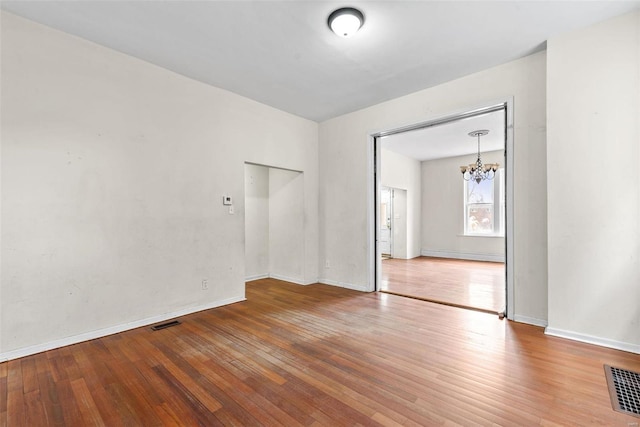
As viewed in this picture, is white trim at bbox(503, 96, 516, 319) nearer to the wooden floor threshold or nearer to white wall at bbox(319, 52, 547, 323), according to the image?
white wall at bbox(319, 52, 547, 323)

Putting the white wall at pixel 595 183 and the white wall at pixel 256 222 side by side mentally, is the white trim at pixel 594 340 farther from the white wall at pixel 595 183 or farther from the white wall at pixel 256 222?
the white wall at pixel 256 222

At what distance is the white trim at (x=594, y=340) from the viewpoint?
253 cm

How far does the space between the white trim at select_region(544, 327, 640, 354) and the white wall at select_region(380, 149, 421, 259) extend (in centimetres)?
511

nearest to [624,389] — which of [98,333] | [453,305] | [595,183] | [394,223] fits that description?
[595,183]

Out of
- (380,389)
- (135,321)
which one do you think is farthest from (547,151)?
(135,321)

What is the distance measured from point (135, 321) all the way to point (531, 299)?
443cm

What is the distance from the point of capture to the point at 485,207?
7.98 metres

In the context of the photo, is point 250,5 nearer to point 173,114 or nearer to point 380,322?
point 173,114

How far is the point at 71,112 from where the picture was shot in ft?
9.24

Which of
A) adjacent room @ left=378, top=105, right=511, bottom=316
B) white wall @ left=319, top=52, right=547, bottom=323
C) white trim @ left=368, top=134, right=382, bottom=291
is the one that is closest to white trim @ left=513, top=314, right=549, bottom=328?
white wall @ left=319, top=52, right=547, bottom=323

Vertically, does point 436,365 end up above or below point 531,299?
below

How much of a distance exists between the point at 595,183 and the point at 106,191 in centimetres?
487

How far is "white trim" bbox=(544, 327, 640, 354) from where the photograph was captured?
253cm

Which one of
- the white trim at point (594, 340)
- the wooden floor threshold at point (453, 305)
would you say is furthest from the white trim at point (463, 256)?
the white trim at point (594, 340)
